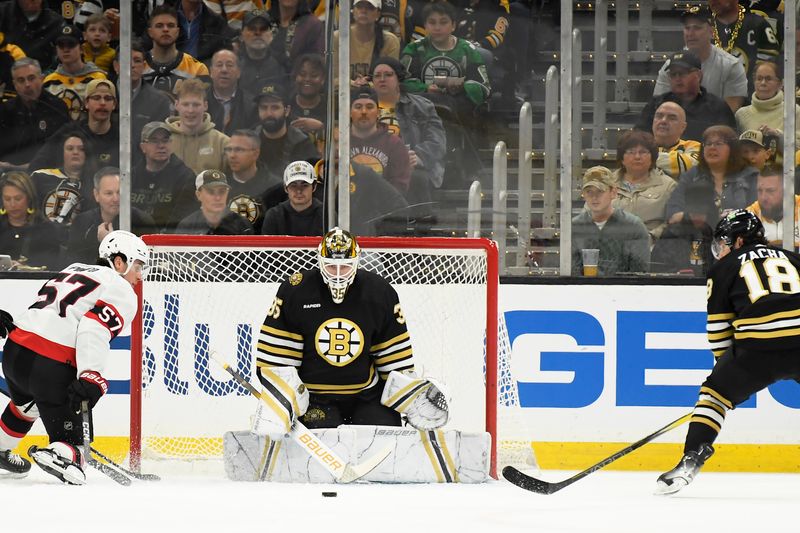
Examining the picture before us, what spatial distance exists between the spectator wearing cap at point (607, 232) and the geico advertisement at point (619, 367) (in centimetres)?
16

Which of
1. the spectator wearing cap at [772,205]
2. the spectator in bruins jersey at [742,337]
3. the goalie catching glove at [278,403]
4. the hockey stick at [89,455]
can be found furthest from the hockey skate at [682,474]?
the hockey stick at [89,455]

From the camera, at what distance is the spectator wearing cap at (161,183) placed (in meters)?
5.70

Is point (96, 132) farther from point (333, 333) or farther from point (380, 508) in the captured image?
point (380, 508)


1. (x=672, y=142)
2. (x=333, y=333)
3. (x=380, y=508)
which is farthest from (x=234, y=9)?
(x=380, y=508)

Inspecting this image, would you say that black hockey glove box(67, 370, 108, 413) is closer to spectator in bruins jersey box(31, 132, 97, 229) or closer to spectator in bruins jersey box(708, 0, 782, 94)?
spectator in bruins jersey box(31, 132, 97, 229)

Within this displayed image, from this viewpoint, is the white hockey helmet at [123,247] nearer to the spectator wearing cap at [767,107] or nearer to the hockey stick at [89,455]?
the hockey stick at [89,455]

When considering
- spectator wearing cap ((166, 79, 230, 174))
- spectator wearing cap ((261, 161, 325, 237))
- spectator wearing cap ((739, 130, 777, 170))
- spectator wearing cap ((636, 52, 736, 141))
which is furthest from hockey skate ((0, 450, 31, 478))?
spectator wearing cap ((739, 130, 777, 170))

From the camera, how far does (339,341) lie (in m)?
4.64

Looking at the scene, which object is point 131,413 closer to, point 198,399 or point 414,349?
point 198,399

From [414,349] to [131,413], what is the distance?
3.79 feet

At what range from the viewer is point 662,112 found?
5707 millimetres

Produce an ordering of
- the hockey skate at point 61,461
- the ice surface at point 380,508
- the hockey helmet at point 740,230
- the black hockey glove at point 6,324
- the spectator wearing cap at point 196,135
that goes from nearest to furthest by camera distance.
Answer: the ice surface at point 380,508
the hockey skate at point 61,461
the black hockey glove at point 6,324
the hockey helmet at point 740,230
the spectator wearing cap at point 196,135

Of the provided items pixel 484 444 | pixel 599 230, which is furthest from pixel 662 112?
pixel 484 444

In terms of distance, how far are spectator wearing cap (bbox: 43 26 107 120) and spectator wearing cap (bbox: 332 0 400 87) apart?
44.7 inches
